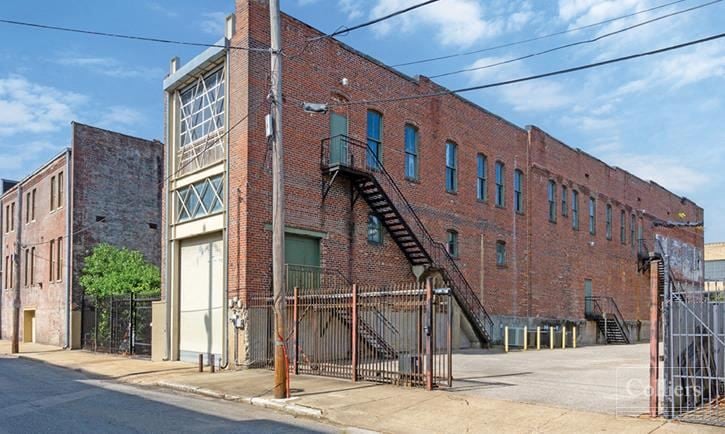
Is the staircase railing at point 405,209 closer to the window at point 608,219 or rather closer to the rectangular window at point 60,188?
the window at point 608,219

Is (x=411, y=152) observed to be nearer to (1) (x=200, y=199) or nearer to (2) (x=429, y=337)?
(1) (x=200, y=199)

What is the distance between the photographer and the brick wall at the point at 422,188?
62.7ft

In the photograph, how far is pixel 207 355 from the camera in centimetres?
1983

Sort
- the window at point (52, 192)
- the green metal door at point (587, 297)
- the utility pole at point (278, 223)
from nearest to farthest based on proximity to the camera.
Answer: the utility pole at point (278, 223) → the window at point (52, 192) → the green metal door at point (587, 297)

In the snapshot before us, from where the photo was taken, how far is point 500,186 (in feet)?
103

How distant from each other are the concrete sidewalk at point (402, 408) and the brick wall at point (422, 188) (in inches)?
158

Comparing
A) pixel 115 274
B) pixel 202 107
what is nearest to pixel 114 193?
pixel 115 274

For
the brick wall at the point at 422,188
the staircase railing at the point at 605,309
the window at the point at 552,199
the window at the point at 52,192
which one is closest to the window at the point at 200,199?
the brick wall at the point at 422,188

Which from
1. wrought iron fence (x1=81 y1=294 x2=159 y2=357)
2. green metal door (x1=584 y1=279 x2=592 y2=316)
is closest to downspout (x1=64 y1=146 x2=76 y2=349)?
wrought iron fence (x1=81 y1=294 x2=159 y2=357)

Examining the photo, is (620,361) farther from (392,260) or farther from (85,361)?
(85,361)

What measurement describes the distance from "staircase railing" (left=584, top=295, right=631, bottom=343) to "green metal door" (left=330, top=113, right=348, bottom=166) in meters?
22.2

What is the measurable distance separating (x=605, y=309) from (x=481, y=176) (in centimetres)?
1607

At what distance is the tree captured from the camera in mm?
28438

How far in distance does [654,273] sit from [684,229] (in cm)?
4980
